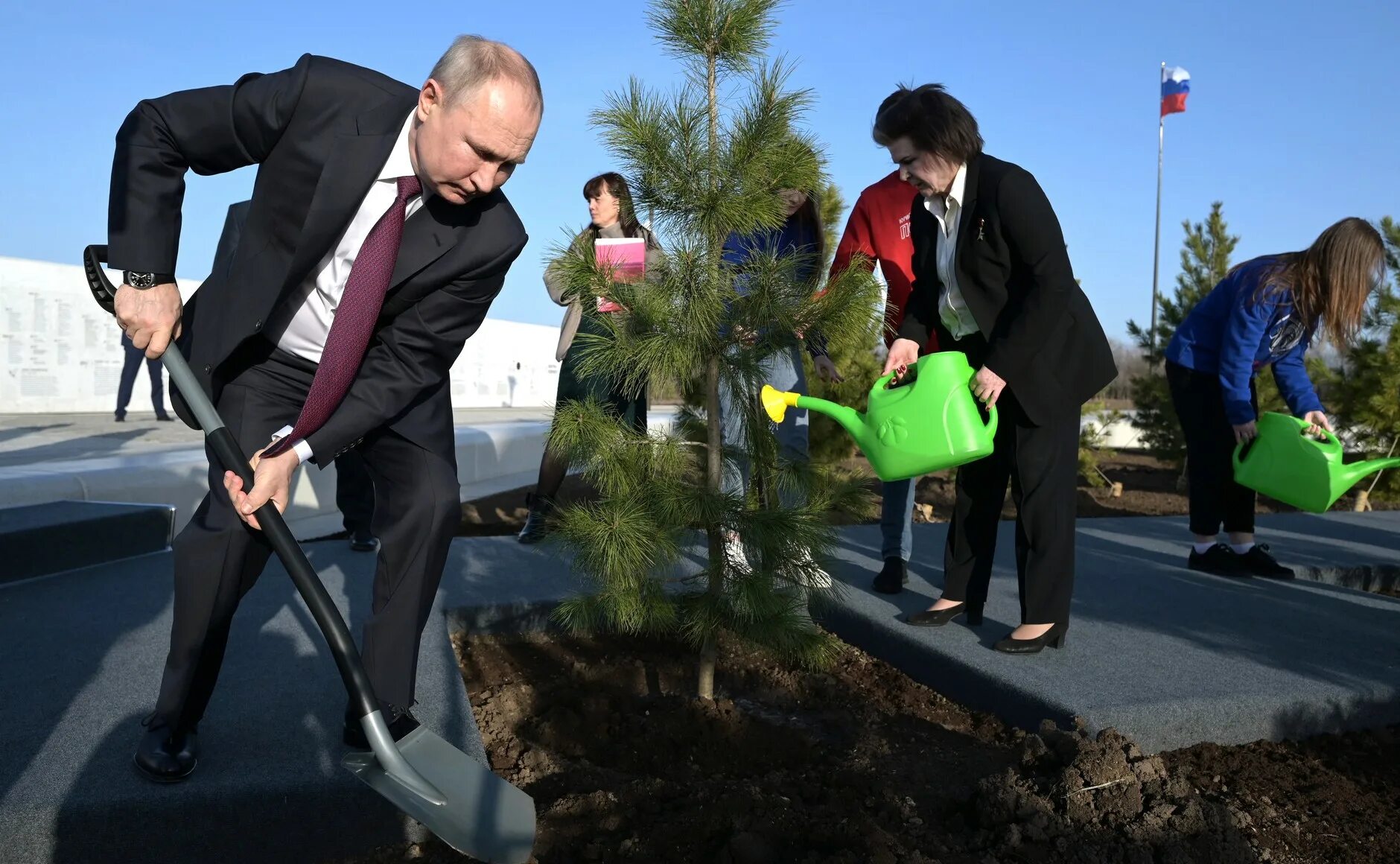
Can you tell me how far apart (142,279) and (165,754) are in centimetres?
89

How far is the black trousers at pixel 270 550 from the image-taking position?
2041 mm

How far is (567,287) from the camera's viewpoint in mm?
2703

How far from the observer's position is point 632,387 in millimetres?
2859

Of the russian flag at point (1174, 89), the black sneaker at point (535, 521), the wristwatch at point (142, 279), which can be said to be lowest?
the black sneaker at point (535, 521)

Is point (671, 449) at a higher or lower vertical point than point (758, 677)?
higher

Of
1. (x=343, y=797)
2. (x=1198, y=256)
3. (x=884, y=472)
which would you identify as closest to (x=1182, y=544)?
(x=884, y=472)

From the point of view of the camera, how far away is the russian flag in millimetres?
21359

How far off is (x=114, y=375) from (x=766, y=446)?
549 inches

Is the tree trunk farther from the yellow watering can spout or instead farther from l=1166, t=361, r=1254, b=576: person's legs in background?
l=1166, t=361, r=1254, b=576: person's legs in background

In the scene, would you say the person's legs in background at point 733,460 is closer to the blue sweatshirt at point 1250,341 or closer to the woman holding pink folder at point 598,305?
the woman holding pink folder at point 598,305

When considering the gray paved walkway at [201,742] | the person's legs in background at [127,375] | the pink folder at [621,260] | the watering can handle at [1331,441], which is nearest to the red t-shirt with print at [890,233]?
the pink folder at [621,260]

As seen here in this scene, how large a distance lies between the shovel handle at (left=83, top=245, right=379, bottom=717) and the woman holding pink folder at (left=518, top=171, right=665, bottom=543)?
85 centimetres

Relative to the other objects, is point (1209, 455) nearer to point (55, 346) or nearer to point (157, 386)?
point (157, 386)

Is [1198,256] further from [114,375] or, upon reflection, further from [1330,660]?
[114,375]
